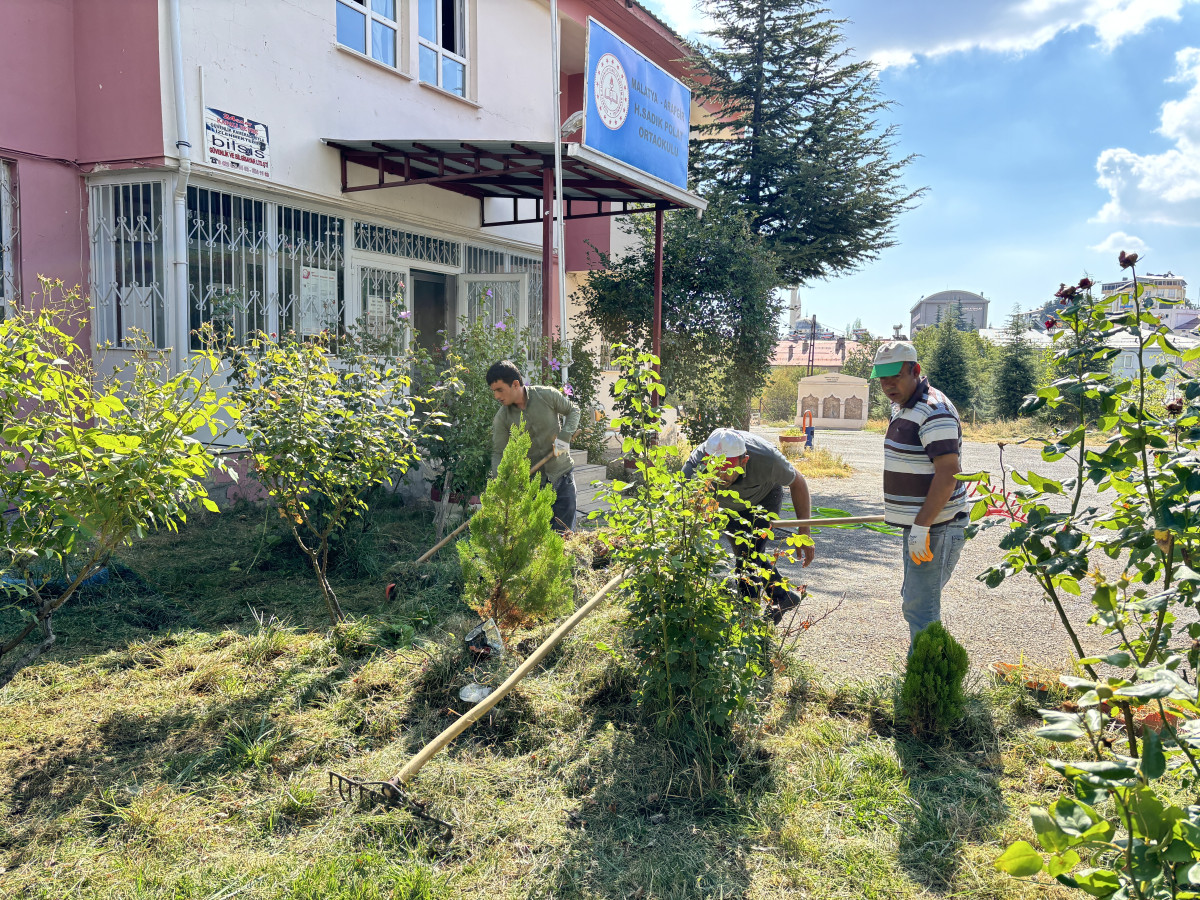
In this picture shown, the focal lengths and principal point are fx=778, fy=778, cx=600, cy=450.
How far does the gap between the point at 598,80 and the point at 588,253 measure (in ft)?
13.6

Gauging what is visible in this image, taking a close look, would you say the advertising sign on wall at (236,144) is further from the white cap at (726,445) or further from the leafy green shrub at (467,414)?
the white cap at (726,445)

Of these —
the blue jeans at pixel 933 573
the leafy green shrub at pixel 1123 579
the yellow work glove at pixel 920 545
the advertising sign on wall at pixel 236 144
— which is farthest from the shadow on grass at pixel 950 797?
the advertising sign on wall at pixel 236 144

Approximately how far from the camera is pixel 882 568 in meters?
7.00

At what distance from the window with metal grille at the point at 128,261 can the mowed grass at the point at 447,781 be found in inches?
127

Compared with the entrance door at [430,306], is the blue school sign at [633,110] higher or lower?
higher

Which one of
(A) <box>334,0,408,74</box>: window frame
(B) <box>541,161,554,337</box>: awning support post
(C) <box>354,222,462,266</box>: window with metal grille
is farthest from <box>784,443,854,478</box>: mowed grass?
(A) <box>334,0,408,74</box>: window frame

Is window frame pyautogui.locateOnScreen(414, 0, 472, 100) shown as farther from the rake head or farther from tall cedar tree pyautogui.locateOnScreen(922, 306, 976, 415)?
tall cedar tree pyautogui.locateOnScreen(922, 306, 976, 415)

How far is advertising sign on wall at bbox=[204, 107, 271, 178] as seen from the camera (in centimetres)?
663

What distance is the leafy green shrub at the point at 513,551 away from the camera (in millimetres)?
3861

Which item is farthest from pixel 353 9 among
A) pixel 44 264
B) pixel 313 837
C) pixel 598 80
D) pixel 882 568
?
pixel 313 837

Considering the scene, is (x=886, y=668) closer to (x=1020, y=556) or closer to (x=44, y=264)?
(x=1020, y=556)

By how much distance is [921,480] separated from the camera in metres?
3.91

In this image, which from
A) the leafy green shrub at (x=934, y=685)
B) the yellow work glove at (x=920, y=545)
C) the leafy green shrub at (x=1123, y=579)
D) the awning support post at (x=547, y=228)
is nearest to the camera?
the leafy green shrub at (x=1123, y=579)

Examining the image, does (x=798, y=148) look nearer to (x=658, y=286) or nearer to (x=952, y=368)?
(x=658, y=286)
